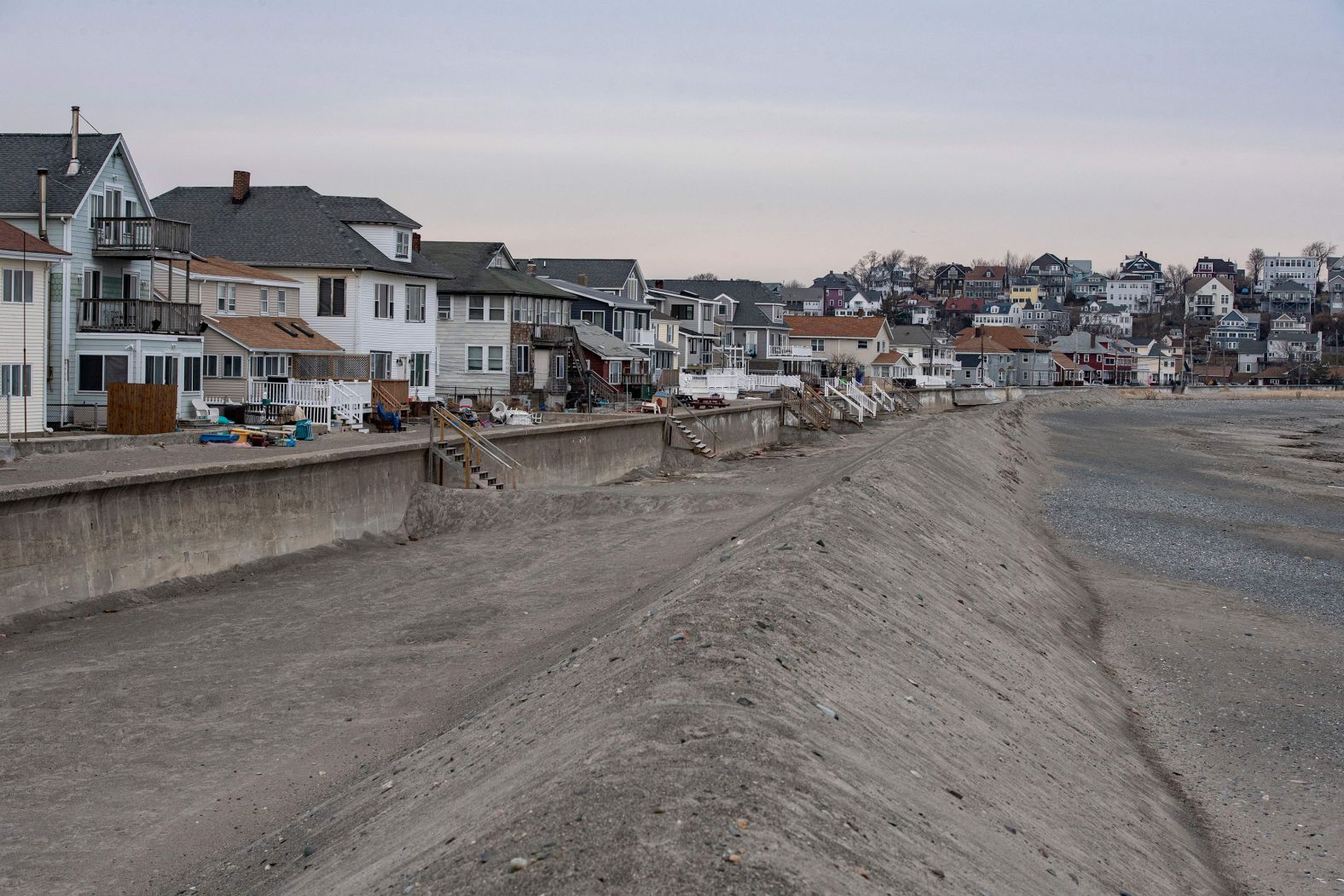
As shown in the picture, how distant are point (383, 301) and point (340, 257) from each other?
2623 millimetres

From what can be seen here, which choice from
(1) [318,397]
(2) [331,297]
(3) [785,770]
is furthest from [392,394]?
(3) [785,770]

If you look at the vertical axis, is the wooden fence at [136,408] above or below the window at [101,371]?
below

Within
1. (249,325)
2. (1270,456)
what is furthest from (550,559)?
(1270,456)

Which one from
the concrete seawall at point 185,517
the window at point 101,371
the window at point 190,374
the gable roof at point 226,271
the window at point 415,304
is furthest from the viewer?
the window at point 415,304

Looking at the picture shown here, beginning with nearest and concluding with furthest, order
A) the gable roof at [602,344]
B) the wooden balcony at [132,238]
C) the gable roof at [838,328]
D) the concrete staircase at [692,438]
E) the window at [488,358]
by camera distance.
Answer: the wooden balcony at [132,238] < the concrete staircase at [692,438] < the window at [488,358] < the gable roof at [602,344] < the gable roof at [838,328]

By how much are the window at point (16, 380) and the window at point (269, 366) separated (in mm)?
10112

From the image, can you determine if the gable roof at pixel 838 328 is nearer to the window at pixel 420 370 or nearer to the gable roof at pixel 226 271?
the window at pixel 420 370

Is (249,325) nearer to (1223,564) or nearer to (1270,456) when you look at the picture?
(1223,564)

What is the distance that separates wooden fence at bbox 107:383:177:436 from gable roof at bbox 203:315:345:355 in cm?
901

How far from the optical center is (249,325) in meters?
42.8

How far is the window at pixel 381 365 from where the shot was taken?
4947cm

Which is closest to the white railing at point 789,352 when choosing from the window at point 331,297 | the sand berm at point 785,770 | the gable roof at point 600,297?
the gable roof at point 600,297

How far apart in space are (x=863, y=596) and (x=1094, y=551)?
1431 cm

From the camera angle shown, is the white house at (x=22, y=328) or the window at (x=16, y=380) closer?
A: the white house at (x=22, y=328)
